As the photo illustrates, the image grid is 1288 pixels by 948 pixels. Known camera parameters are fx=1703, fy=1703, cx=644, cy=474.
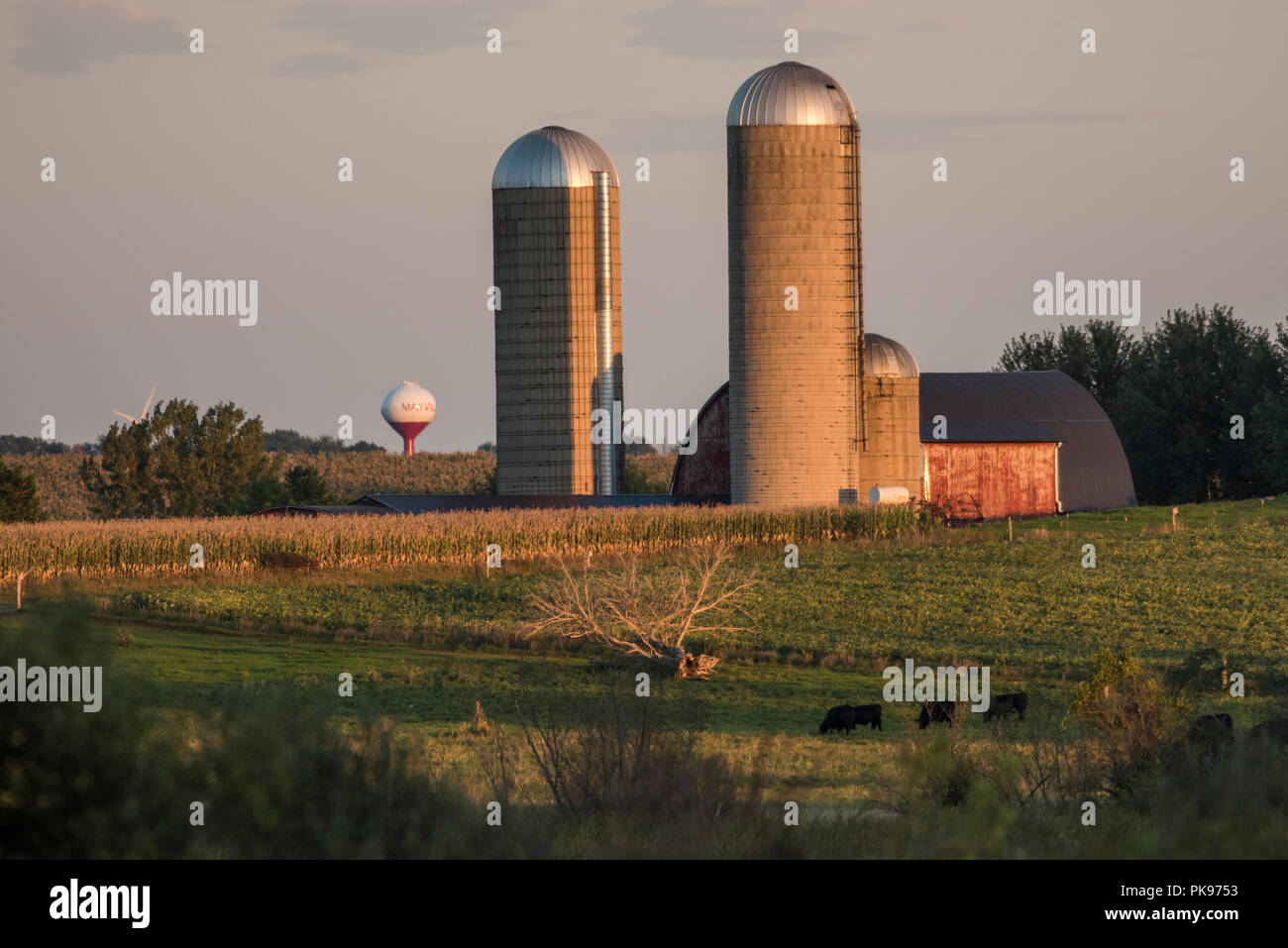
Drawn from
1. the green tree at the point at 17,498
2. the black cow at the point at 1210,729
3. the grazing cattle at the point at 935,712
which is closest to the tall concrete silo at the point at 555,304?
the green tree at the point at 17,498

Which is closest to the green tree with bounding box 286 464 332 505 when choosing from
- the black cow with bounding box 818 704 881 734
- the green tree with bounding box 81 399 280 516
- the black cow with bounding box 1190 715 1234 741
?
the green tree with bounding box 81 399 280 516

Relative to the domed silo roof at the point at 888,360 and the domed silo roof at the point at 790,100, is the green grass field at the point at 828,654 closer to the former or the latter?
the domed silo roof at the point at 888,360

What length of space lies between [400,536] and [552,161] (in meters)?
17.0

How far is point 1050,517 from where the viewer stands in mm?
61312

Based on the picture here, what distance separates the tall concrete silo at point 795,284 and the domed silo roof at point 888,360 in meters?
1.56

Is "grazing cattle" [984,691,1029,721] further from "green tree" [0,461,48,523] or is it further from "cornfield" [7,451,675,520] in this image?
"cornfield" [7,451,675,520]

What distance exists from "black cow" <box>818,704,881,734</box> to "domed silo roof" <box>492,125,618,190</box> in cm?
3839

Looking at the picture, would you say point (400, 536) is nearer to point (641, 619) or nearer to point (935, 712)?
point (641, 619)

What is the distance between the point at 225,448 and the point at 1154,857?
7058 cm

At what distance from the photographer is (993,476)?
6225cm

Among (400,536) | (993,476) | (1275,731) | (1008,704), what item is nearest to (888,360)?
(993,476)
